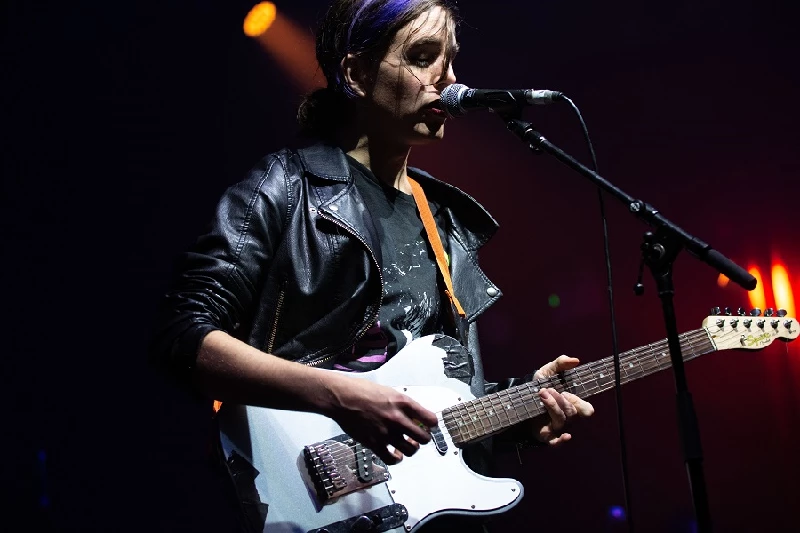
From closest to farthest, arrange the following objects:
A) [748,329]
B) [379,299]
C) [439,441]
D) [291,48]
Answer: [439,441] < [379,299] < [748,329] < [291,48]

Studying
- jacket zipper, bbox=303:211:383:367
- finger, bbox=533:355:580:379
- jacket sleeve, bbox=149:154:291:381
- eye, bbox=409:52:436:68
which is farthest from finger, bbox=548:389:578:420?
eye, bbox=409:52:436:68

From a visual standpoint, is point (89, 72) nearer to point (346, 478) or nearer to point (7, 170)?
point (7, 170)

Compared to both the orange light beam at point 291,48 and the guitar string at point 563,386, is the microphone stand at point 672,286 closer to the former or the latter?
the guitar string at point 563,386

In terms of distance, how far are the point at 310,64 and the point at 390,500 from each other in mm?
2594

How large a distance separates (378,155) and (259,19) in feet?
5.09

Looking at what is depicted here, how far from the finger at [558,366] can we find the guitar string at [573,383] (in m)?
0.02

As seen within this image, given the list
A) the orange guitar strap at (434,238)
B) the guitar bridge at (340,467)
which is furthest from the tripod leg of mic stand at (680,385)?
the orange guitar strap at (434,238)

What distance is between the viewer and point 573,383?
2.52 metres

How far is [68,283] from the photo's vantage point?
314 centimetres

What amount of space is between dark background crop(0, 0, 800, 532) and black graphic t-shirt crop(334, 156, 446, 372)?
1.25m

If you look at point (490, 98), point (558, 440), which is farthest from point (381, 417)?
point (558, 440)

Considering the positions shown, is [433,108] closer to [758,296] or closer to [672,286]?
[672,286]

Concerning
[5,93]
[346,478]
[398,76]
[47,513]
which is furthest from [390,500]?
[5,93]

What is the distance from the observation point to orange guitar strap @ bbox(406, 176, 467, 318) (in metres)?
2.54
